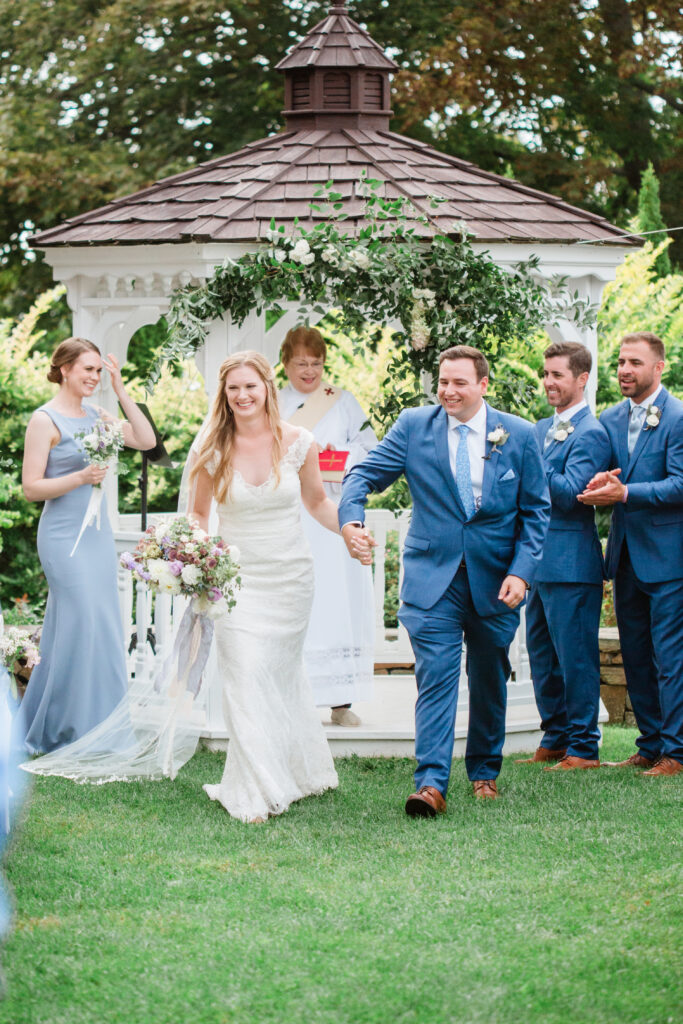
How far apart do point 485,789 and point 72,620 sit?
2.49 metres

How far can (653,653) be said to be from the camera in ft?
23.6

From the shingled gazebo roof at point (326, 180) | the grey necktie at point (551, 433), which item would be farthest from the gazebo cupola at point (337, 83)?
the grey necktie at point (551, 433)

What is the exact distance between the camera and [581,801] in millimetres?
6387

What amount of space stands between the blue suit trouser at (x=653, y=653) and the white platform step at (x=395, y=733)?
86 centimetres

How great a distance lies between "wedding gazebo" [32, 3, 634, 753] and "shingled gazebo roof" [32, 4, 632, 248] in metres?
0.01

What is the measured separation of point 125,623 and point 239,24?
39.9ft

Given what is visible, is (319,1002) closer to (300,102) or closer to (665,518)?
(665,518)

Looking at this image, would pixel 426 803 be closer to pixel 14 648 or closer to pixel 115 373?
pixel 14 648

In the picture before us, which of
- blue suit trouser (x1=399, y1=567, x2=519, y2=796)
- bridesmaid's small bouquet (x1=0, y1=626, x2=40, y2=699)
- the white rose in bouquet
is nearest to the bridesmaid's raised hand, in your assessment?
bridesmaid's small bouquet (x1=0, y1=626, x2=40, y2=699)

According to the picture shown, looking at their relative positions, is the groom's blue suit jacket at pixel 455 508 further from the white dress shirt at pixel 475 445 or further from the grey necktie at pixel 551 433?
the grey necktie at pixel 551 433

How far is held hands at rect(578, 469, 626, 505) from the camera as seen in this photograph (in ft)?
A: 21.9

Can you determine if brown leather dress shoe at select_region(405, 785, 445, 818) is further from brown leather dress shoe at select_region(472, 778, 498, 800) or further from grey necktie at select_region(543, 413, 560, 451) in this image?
grey necktie at select_region(543, 413, 560, 451)

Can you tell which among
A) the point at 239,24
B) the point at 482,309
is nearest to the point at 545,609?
the point at 482,309

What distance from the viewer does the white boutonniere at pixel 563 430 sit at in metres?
7.04
